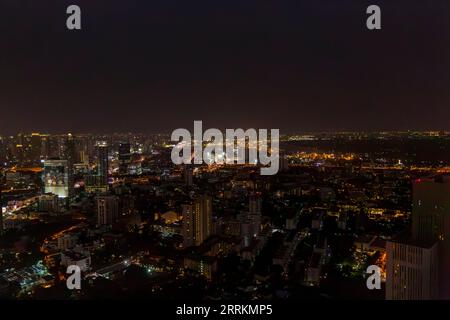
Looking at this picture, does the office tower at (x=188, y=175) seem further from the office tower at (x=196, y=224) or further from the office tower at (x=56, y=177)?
the office tower at (x=196, y=224)

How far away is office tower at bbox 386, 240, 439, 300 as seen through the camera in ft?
6.05

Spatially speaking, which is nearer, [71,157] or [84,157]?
[71,157]

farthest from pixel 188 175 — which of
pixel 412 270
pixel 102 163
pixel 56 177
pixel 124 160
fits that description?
pixel 412 270

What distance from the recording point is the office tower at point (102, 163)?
9.23 m

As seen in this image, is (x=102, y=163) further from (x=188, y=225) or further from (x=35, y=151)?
(x=188, y=225)

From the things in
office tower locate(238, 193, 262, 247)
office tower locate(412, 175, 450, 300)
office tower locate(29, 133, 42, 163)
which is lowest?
office tower locate(238, 193, 262, 247)

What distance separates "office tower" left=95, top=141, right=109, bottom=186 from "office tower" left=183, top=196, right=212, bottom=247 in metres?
4.64

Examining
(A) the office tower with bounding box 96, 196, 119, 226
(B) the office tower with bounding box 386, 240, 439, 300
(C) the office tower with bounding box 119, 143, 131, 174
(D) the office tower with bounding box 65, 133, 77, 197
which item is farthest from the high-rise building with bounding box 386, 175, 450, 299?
(C) the office tower with bounding box 119, 143, 131, 174

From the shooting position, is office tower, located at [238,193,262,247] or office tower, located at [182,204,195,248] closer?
office tower, located at [182,204,195,248]

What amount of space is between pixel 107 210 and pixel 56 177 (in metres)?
2.98

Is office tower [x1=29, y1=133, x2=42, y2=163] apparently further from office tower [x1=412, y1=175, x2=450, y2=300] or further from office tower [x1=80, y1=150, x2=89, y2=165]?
office tower [x1=412, y1=175, x2=450, y2=300]

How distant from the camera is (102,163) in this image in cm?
965

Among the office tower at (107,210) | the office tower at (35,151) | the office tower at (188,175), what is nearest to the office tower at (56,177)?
the office tower at (35,151)
